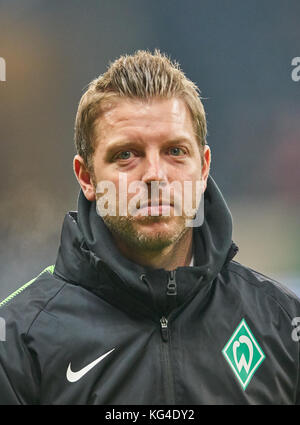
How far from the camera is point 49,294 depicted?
955 millimetres

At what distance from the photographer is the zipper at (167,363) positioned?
33.7 inches

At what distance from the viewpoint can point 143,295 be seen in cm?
91

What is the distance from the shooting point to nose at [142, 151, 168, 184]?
0.86 m

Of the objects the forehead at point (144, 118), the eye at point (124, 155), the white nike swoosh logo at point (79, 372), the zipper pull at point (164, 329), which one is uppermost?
the forehead at point (144, 118)

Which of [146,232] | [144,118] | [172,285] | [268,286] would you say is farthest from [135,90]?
[268,286]

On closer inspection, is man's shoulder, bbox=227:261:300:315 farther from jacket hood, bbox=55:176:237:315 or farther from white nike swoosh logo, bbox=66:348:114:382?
white nike swoosh logo, bbox=66:348:114:382

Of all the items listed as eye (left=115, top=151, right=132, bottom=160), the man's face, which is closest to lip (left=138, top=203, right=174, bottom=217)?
the man's face

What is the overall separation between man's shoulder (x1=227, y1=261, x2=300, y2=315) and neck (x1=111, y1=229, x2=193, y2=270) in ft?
0.39

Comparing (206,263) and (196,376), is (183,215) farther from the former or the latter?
(196,376)

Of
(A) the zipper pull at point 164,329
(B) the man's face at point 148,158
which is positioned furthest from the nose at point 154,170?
(A) the zipper pull at point 164,329

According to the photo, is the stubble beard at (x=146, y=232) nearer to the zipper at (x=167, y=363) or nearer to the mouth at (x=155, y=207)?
the mouth at (x=155, y=207)

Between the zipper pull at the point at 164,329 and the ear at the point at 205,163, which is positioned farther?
the ear at the point at 205,163

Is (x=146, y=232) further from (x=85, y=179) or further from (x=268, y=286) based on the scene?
(x=268, y=286)

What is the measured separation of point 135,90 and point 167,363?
1.74 feet
